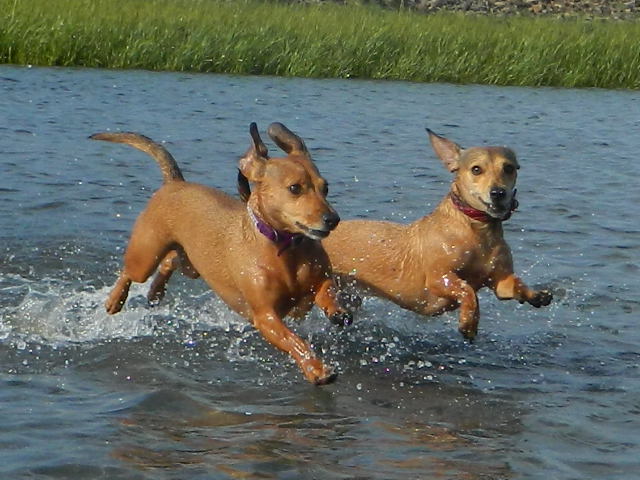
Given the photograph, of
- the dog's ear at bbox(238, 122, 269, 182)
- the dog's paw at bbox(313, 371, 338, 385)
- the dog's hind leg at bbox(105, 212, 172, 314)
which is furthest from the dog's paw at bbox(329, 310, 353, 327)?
the dog's hind leg at bbox(105, 212, 172, 314)

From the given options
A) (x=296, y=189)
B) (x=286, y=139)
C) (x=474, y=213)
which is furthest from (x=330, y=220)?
(x=474, y=213)

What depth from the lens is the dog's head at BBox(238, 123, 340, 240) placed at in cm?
664

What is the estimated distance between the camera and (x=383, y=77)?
25375 mm

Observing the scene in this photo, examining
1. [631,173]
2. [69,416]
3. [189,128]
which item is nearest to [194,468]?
[69,416]

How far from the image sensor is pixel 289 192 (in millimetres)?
6770

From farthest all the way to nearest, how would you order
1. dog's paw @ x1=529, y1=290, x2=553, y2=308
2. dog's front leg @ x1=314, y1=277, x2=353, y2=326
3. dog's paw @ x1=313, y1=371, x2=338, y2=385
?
dog's paw @ x1=529, y1=290, x2=553, y2=308 < dog's front leg @ x1=314, y1=277, x2=353, y2=326 < dog's paw @ x1=313, y1=371, x2=338, y2=385

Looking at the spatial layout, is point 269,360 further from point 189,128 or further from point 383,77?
point 383,77

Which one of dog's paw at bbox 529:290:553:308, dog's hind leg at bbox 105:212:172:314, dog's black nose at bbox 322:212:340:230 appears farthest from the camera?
dog's hind leg at bbox 105:212:172:314

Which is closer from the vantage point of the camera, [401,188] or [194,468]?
[194,468]

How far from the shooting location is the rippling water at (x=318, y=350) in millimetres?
5859

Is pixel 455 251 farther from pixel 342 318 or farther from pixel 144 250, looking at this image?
pixel 144 250

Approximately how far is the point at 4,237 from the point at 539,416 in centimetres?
527

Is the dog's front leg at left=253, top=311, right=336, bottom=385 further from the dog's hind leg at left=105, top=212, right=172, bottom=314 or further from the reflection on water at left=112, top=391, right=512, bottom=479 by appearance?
the dog's hind leg at left=105, top=212, right=172, bottom=314

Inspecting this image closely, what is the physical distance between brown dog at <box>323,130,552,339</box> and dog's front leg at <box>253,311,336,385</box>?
119 centimetres
